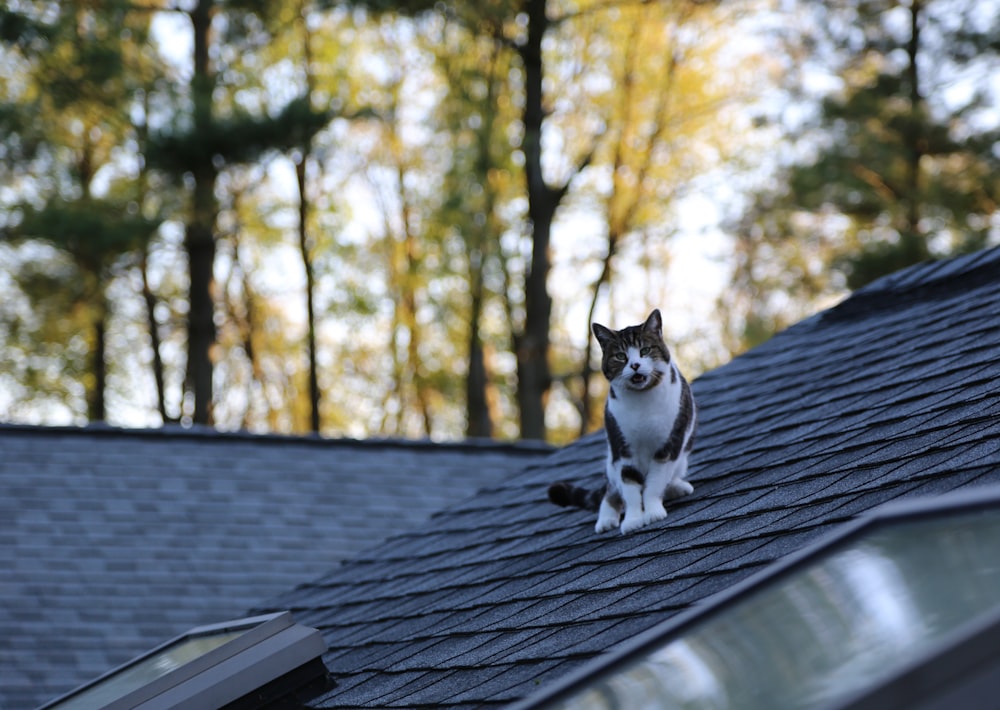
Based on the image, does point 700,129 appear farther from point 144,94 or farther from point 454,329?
point 144,94

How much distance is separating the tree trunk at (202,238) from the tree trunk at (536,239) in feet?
15.8

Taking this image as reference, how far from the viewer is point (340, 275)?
88.5ft

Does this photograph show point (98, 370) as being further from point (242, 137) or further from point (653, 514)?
point (653, 514)

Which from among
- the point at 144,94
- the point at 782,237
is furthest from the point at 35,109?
the point at 782,237

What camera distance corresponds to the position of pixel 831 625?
5.30 feet

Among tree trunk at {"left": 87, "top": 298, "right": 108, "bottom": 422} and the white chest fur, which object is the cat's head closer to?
the white chest fur

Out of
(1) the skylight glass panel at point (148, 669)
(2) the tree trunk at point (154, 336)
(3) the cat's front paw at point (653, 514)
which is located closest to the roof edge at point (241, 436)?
(1) the skylight glass panel at point (148, 669)

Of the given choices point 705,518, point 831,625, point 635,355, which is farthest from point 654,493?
point 831,625

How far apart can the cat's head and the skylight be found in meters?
1.64

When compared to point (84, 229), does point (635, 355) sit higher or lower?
lower

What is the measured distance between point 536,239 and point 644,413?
1600 centimetres

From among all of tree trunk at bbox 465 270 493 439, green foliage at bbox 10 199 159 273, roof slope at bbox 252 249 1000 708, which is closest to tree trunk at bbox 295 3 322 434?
tree trunk at bbox 465 270 493 439

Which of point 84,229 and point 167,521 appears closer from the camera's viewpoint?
point 167,521

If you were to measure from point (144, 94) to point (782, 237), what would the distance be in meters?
11.1
